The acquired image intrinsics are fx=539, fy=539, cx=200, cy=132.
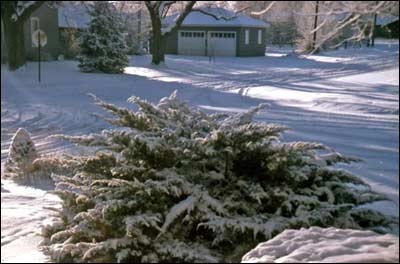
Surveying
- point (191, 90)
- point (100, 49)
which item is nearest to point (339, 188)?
point (191, 90)

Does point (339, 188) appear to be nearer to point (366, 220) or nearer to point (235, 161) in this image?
point (366, 220)

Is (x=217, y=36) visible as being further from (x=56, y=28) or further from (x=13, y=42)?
(x=13, y=42)

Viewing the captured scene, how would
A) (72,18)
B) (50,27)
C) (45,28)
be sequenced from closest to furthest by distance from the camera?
(45,28)
(50,27)
(72,18)

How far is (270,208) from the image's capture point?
15.2 feet

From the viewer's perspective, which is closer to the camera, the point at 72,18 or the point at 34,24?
the point at 34,24

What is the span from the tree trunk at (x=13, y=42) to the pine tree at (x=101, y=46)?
2998 mm

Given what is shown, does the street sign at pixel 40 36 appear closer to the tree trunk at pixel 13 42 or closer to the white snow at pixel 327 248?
the tree trunk at pixel 13 42

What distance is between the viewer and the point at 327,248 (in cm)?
320

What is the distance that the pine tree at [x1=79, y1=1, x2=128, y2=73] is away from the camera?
27047mm

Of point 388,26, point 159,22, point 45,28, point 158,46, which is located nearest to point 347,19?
point 388,26

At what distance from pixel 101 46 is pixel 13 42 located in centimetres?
418

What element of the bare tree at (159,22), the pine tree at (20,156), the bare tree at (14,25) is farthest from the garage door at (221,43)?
the pine tree at (20,156)

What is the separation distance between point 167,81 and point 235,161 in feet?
60.5

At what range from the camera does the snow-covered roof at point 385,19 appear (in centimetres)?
361
